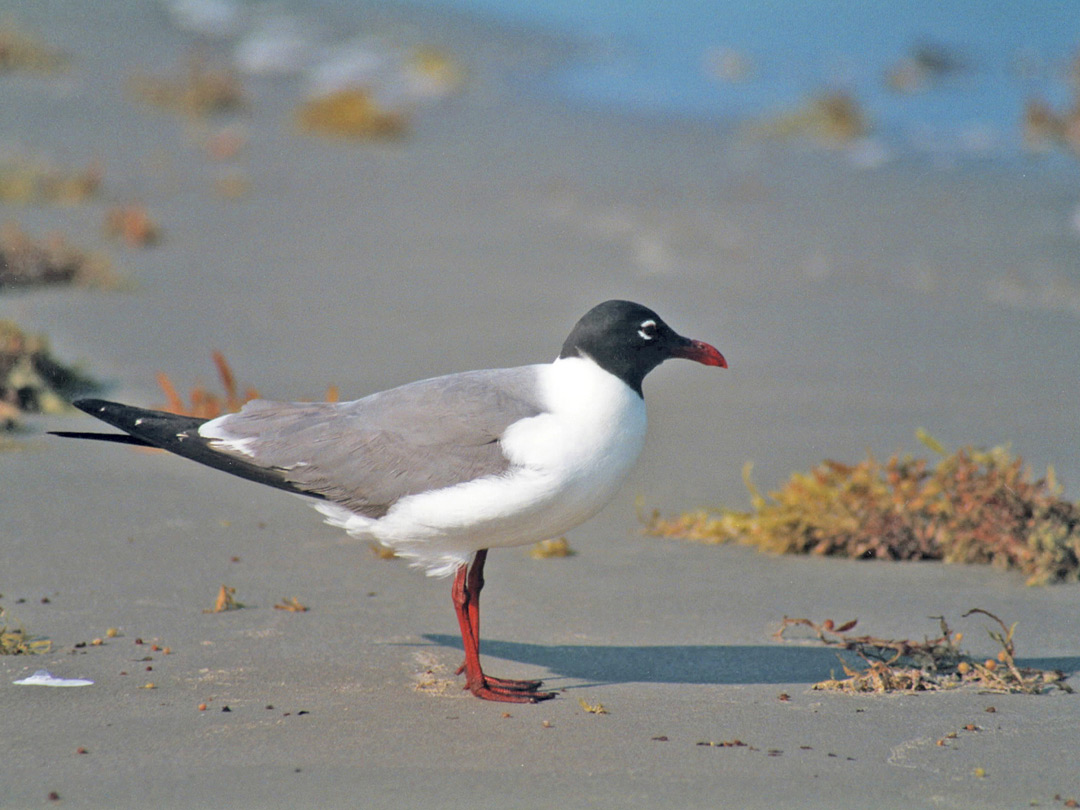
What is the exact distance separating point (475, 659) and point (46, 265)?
22.6 ft

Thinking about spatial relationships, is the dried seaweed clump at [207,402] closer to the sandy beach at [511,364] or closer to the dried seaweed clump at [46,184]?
the sandy beach at [511,364]

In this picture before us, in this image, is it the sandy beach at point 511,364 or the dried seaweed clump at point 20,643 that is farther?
the dried seaweed clump at point 20,643

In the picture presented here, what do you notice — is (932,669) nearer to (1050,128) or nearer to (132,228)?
(132,228)

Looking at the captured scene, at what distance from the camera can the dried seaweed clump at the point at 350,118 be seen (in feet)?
51.1

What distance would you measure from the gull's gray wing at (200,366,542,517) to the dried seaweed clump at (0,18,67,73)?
13.2 metres

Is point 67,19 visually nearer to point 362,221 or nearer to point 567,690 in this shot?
point 362,221

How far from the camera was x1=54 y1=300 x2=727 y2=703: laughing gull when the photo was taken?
453 cm

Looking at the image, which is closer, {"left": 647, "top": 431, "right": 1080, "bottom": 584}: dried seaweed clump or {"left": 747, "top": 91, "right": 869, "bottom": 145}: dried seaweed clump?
{"left": 647, "top": 431, "right": 1080, "bottom": 584}: dried seaweed clump

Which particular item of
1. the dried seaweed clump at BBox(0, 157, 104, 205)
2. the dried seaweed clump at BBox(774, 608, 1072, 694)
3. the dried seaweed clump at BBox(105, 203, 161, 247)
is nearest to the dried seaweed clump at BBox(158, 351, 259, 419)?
the dried seaweed clump at BBox(774, 608, 1072, 694)

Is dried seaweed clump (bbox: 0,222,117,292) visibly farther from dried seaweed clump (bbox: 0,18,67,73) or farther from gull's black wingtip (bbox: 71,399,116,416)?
dried seaweed clump (bbox: 0,18,67,73)

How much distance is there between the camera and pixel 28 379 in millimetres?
7453

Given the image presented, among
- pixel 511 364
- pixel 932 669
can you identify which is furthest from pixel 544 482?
pixel 511 364

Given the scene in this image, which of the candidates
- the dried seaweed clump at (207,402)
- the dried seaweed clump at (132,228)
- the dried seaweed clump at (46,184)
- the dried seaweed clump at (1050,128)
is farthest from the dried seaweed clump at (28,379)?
the dried seaweed clump at (1050,128)

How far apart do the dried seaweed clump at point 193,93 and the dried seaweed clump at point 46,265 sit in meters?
5.95
